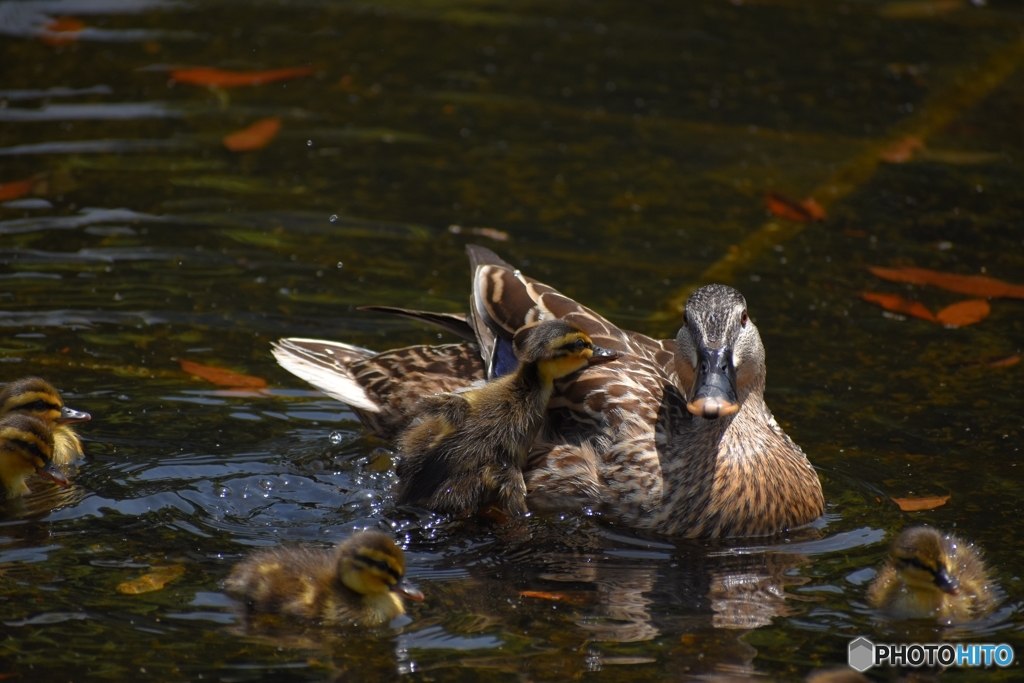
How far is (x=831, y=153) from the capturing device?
26.9 feet

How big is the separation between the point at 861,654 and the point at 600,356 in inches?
59.8

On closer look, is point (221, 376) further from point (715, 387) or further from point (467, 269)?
point (715, 387)

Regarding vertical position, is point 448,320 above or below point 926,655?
above

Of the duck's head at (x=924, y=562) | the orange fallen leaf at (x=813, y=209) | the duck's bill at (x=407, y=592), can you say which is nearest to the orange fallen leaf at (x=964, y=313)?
the orange fallen leaf at (x=813, y=209)

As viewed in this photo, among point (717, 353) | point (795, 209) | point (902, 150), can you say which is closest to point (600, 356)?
point (717, 353)

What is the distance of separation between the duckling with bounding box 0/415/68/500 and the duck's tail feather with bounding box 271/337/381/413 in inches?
43.6

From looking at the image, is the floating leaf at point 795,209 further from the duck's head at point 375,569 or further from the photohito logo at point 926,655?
the duck's head at point 375,569

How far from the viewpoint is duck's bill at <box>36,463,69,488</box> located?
4.56 metres

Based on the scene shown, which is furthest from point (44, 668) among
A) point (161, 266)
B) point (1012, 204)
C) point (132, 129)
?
point (1012, 204)

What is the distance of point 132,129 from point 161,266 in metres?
1.85

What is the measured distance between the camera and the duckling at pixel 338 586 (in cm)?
385

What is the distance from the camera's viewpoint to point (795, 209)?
753cm

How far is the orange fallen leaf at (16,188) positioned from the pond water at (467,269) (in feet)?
0.07

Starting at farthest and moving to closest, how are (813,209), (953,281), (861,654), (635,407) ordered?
1. (813,209)
2. (953,281)
3. (635,407)
4. (861,654)
